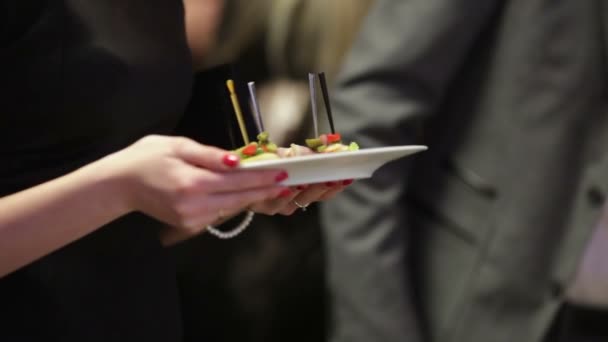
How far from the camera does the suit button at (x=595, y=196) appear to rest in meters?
1.10

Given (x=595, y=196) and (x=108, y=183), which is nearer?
(x=108, y=183)

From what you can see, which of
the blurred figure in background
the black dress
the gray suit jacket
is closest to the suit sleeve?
the gray suit jacket

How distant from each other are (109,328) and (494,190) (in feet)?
2.35

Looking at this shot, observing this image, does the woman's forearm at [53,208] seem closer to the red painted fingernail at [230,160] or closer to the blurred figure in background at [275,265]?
the red painted fingernail at [230,160]

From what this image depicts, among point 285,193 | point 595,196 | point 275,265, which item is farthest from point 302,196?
point 275,265

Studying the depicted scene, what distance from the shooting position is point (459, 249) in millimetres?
1214

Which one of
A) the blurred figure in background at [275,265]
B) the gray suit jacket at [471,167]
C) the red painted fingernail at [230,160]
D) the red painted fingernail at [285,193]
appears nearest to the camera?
the red painted fingernail at [230,160]

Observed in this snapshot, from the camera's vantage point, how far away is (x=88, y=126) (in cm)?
59

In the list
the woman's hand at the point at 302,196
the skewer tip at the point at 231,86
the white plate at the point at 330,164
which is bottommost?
the woman's hand at the point at 302,196

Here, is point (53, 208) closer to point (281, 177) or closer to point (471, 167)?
point (281, 177)

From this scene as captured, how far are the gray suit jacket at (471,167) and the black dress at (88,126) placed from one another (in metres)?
0.52

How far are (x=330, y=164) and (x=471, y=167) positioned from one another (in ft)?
2.31

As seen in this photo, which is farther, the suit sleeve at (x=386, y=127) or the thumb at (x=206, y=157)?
the suit sleeve at (x=386, y=127)

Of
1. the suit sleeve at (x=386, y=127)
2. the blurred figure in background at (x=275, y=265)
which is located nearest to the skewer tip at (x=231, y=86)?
the suit sleeve at (x=386, y=127)
